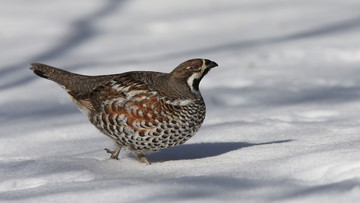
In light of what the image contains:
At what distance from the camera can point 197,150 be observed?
493 centimetres

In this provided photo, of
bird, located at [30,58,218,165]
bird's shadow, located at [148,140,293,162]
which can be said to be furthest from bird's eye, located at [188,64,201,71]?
bird's shadow, located at [148,140,293,162]

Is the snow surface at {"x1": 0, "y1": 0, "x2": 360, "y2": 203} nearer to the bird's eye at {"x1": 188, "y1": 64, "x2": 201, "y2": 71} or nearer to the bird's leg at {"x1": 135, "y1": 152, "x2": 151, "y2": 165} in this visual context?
the bird's leg at {"x1": 135, "y1": 152, "x2": 151, "y2": 165}

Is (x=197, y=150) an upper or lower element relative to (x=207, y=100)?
lower

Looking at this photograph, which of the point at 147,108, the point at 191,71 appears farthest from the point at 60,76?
the point at 191,71

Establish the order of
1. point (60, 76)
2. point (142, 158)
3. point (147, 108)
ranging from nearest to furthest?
point (147, 108)
point (142, 158)
point (60, 76)

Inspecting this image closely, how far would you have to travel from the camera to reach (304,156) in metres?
4.01

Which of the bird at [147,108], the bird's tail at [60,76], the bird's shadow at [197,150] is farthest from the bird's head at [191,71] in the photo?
the bird's tail at [60,76]

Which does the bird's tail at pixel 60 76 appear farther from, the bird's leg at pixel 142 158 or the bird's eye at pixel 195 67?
the bird's eye at pixel 195 67

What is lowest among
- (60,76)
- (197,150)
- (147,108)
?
(197,150)

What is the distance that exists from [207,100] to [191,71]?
2156 millimetres

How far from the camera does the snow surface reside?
145 inches

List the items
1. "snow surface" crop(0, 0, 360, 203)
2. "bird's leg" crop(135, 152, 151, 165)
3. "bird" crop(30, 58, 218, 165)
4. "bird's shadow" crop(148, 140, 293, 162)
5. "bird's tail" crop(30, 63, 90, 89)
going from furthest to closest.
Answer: "bird's tail" crop(30, 63, 90, 89)
"bird's shadow" crop(148, 140, 293, 162)
"bird's leg" crop(135, 152, 151, 165)
"bird" crop(30, 58, 218, 165)
"snow surface" crop(0, 0, 360, 203)

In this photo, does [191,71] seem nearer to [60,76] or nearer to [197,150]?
[197,150]

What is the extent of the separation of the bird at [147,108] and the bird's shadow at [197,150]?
282 mm
